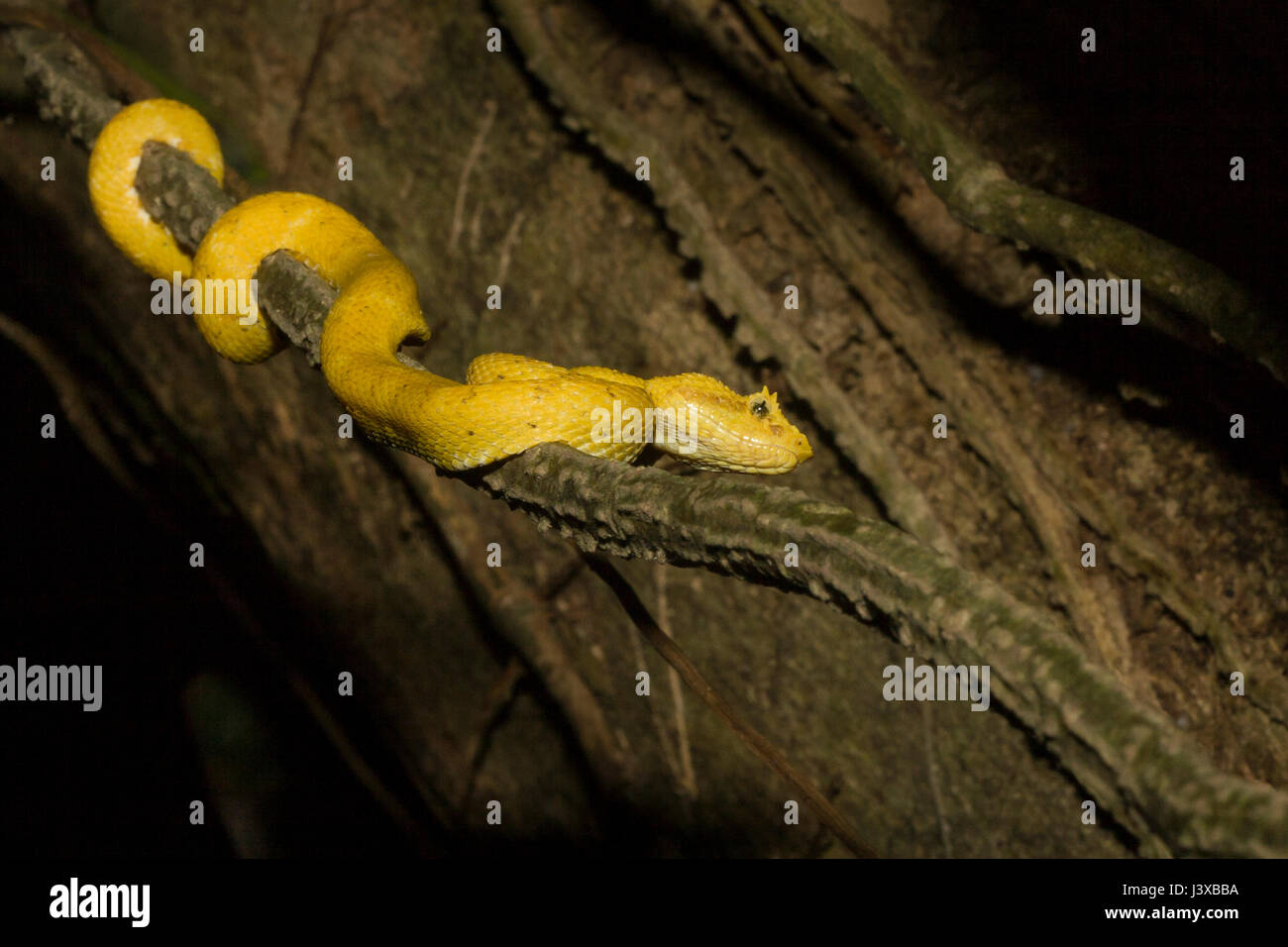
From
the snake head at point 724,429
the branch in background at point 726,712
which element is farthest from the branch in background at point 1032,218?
the branch in background at point 726,712

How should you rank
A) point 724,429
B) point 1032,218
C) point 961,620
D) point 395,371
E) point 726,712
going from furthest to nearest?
point 1032,218, point 724,429, point 395,371, point 726,712, point 961,620

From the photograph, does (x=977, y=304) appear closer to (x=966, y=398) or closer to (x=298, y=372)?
(x=966, y=398)

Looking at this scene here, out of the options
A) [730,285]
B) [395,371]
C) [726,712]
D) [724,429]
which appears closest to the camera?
[726,712]

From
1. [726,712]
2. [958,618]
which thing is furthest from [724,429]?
[958,618]

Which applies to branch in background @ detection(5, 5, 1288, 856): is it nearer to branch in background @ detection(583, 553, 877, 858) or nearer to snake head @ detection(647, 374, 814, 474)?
branch in background @ detection(583, 553, 877, 858)

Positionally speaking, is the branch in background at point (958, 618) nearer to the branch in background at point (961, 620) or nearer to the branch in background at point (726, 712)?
the branch in background at point (961, 620)

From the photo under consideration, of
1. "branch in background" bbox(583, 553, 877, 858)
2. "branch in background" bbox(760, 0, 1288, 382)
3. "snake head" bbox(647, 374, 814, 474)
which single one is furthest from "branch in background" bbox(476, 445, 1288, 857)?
"branch in background" bbox(760, 0, 1288, 382)

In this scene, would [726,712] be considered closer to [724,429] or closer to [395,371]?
[724,429]
